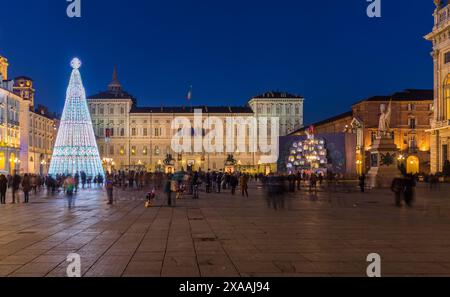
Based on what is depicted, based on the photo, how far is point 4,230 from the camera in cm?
1377

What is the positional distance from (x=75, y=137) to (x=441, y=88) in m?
34.8

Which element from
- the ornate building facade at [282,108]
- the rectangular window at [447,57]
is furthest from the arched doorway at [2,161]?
the ornate building facade at [282,108]

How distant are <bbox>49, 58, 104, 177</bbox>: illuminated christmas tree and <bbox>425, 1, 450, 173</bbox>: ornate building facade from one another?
1281 inches

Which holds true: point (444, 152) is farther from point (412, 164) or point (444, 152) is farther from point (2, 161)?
point (2, 161)

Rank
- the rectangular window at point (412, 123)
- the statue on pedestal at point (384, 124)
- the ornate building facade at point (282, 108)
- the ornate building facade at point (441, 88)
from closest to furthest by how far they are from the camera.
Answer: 1. the statue on pedestal at point (384, 124)
2. the ornate building facade at point (441, 88)
3. the rectangular window at point (412, 123)
4. the ornate building facade at point (282, 108)

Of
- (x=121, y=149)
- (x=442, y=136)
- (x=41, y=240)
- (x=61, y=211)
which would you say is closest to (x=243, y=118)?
(x=121, y=149)

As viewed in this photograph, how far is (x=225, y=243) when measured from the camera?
11.4 m

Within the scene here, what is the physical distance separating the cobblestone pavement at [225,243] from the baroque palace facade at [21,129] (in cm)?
5167

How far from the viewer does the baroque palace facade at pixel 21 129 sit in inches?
2763

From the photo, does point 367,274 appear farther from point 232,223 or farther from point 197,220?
point 197,220

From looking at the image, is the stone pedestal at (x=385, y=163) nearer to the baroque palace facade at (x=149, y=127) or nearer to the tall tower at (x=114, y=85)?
the baroque palace facade at (x=149, y=127)

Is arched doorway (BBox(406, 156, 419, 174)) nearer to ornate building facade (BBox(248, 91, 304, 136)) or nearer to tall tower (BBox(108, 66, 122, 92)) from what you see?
ornate building facade (BBox(248, 91, 304, 136))

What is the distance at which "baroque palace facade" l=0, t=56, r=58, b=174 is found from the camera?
2763 inches

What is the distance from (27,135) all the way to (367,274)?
79.4 meters
